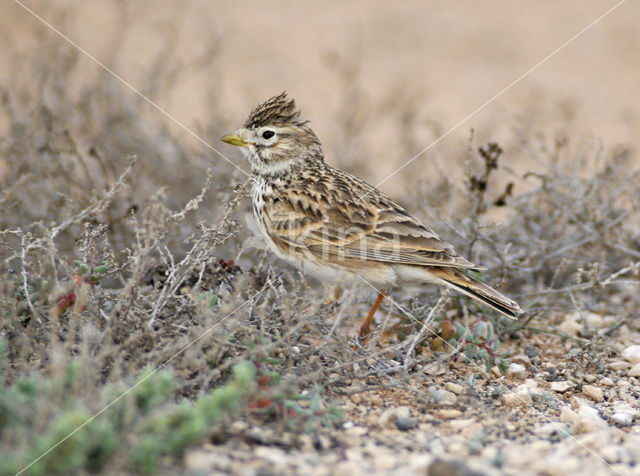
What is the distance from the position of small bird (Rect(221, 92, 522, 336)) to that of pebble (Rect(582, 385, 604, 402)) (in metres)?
0.62

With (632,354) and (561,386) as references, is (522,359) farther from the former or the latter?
(632,354)

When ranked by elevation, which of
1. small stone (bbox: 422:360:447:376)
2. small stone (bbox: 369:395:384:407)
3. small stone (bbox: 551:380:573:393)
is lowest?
small stone (bbox: 551:380:573:393)

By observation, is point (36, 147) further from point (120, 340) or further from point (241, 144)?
point (120, 340)

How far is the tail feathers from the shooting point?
4.38m

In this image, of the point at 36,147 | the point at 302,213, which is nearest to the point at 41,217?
the point at 36,147

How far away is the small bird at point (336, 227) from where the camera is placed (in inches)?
183

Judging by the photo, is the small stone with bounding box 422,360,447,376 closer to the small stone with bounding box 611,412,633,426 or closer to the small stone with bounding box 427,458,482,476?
the small stone with bounding box 611,412,633,426

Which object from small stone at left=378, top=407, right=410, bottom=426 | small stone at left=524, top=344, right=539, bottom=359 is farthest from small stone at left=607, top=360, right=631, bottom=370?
small stone at left=378, top=407, right=410, bottom=426

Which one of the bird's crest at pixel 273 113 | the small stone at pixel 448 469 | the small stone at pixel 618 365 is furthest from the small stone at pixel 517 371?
the bird's crest at pixel 273 113

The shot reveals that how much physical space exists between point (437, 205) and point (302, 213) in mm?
1877

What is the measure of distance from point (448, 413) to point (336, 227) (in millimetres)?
1546

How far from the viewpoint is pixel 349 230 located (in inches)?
188

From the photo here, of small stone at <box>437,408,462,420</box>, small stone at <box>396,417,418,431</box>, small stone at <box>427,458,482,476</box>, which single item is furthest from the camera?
small stone at <box>437,408,462,420</box>

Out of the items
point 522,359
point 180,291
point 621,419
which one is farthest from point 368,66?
point 621,419
